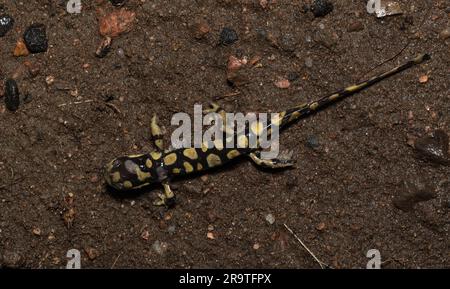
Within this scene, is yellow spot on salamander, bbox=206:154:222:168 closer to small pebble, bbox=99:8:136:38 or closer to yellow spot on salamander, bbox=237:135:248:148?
yellow spot on salamander, bbox=237:135:248:148

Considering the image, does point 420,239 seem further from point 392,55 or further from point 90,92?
point 90,92

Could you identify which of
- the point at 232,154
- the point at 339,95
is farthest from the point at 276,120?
the point at 339,95

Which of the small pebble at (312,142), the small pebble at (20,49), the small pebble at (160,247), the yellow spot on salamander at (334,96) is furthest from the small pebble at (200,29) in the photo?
the small pebble at (160,247)

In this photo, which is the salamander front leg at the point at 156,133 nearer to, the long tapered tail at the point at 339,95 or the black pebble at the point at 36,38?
the long tapered tail at the point at 339,95

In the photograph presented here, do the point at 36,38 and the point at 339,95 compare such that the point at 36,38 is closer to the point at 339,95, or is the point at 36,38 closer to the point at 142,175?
the point at 142,175

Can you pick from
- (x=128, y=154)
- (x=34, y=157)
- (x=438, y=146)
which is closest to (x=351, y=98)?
→ (x=438, y=146)
